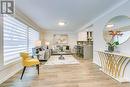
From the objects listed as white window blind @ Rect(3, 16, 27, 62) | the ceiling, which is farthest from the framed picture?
white window blind @ Rect(3, 16, 27, 62)

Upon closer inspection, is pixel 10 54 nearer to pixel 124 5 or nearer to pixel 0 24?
pixel 0 24

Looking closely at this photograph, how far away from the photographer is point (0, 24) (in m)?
3.26

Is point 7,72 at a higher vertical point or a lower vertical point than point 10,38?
lower

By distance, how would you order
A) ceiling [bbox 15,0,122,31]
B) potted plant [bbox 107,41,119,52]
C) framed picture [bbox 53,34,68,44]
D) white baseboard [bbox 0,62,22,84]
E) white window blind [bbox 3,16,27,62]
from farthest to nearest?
1. framed picture [bbox 53,34,68,44]
2. potted plant [bbox 107,41,119,52]
3. white window blind [bbox 3,16,27,62]
4. ceiling [bbox 15,0,122,31]
5. white baseboard [bbox 0,62,22,84]

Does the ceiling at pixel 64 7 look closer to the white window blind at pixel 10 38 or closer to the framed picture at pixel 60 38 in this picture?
the white window blind at pixel 10 38

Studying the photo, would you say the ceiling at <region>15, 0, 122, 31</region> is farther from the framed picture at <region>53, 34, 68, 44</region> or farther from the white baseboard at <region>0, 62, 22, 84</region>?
the framed picture at <region>53, 34, 68, 44</region>

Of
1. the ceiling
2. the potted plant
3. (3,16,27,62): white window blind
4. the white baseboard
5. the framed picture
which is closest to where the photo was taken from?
the white baseboard

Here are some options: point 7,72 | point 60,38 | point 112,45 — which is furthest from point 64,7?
point 60,38

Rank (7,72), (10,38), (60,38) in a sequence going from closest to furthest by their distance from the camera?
(7,72) → (10,38) → (60,38)

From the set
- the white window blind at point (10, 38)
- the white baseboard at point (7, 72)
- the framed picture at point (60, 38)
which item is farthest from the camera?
the framed picture at point (60, 38)

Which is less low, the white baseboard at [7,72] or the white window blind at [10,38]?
the white window blind at [10,38]

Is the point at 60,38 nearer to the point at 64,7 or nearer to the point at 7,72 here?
the point at 64,7

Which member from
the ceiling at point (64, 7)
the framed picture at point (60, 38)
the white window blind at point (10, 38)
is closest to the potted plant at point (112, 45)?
the ceiling at point (64, 7)

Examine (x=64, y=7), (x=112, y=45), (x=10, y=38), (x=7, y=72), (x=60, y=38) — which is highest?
(x=64, y=7)
